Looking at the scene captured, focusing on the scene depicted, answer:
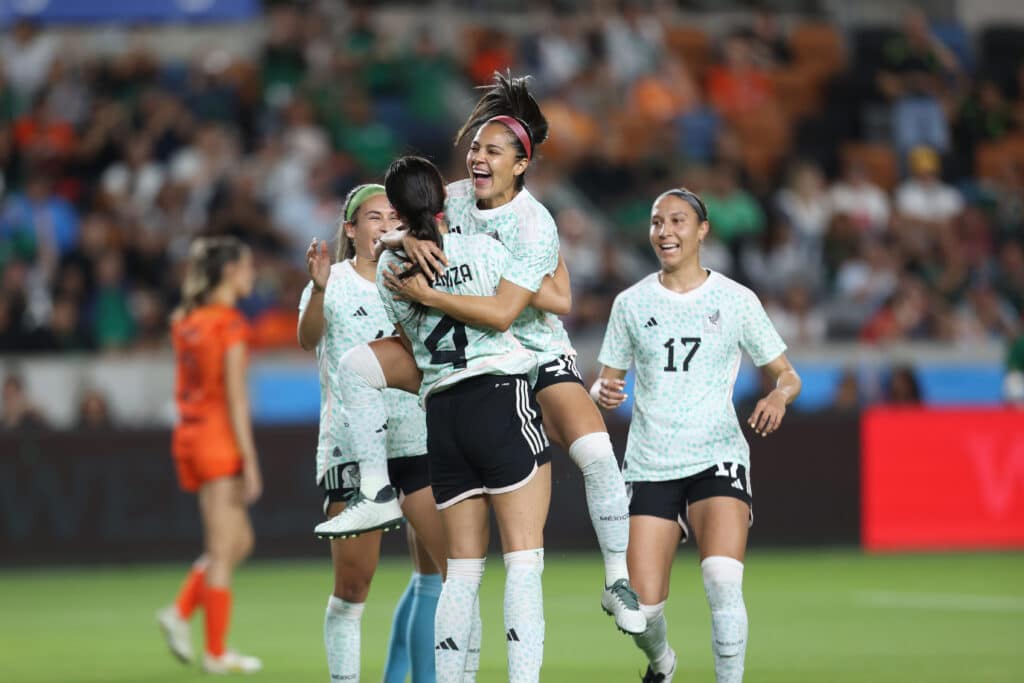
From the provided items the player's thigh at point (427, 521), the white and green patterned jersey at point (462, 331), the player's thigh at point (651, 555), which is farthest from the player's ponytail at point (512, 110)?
the player's thigh at point (651, 555)

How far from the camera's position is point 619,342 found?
745 cm

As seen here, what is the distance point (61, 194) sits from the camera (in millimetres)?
17031

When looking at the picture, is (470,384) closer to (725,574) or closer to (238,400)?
(725,574)

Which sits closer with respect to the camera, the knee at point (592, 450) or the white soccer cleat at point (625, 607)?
the white soccer cleat at point (625, 607)

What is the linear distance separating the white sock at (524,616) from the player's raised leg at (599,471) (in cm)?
50

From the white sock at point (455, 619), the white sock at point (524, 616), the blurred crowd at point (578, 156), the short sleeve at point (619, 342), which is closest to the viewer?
the white sock at point (524, 616)

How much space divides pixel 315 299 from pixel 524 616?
Answer: 6.04 ft

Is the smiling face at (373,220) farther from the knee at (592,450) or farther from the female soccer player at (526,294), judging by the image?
the knee at (592,450)

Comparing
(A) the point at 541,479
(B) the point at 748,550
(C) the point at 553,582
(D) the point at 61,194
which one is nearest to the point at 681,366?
(A) the point at 541,479

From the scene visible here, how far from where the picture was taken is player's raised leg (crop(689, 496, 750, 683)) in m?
6.91

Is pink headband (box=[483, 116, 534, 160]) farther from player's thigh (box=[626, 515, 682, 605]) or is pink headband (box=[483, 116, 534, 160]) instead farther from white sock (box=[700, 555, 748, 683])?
white sock (box=[700, 555, 748, 683])

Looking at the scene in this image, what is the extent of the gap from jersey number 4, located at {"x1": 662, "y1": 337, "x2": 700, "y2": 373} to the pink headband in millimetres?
1252

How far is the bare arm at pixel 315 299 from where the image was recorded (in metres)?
6.88

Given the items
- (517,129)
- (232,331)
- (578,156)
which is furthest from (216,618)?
(578,156)
